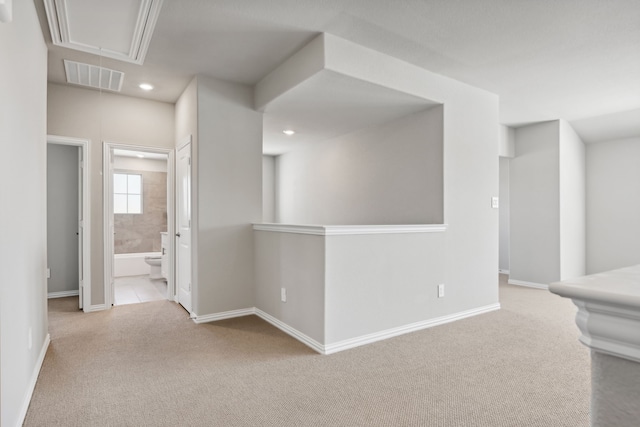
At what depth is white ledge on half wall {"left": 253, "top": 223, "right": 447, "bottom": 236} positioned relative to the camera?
2.86m

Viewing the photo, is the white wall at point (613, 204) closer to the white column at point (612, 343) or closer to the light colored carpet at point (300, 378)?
the light colored carpet at point (300, 378)

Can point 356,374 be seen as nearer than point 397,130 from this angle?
Yes

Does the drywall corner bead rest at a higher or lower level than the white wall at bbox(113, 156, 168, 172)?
lower

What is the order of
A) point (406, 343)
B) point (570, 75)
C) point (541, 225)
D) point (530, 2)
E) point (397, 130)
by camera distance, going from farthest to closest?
point (541, 225)
point (397, 130)
point (570, 75)
point (406, 343)
point (530, 2)

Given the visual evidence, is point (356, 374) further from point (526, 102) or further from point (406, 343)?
point (526, 102)

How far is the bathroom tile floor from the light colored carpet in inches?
43.1

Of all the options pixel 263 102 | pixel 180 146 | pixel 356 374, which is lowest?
pixel 356 374

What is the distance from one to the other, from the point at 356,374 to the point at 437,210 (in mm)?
1955

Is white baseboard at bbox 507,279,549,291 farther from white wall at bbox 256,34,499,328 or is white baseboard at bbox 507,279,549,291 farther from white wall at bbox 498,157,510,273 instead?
white wall at bbox 256,34,499,328

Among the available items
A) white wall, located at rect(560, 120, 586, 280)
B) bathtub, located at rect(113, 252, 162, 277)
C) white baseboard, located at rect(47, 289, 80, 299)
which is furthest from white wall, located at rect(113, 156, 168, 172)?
white wall, located at rect(560, 120, 586, 280)

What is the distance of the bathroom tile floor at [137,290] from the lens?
4.72m

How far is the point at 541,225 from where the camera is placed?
5.43 m

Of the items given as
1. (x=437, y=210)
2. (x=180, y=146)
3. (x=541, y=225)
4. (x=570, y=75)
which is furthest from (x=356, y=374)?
(x=541, y=225)

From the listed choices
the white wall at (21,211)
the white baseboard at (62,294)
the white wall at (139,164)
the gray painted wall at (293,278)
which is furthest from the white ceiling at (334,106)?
the white wall at (139,164)
